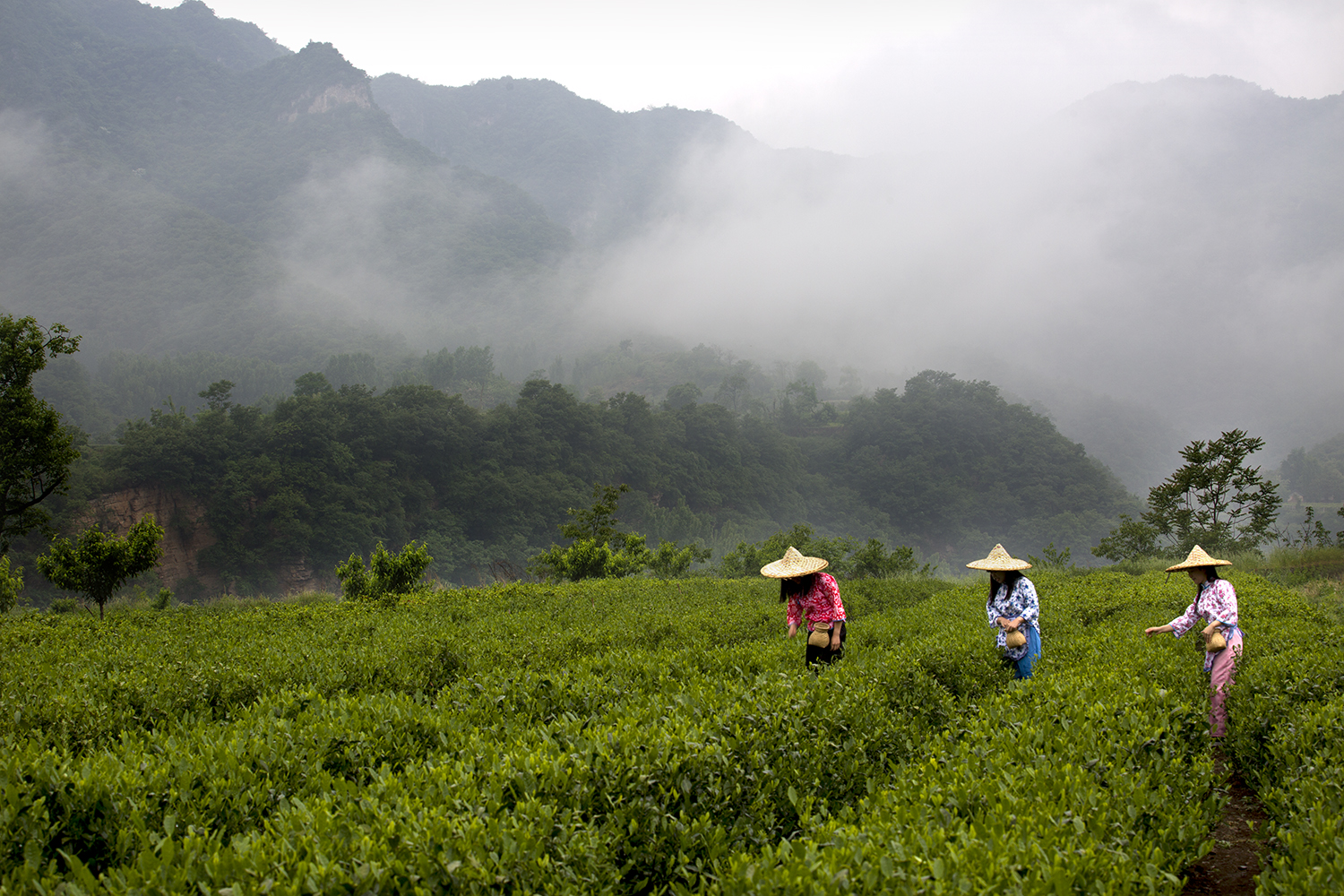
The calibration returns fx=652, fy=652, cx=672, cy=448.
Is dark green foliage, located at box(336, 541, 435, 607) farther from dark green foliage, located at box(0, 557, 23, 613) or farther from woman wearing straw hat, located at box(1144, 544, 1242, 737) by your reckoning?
woman wearing straw hat, located at box(1144, 544, 1242, 737)

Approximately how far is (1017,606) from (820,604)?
6.56 feet

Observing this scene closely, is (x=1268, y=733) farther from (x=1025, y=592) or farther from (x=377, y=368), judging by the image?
(x=377, y=368)

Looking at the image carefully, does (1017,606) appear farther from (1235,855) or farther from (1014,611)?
(1235,855)

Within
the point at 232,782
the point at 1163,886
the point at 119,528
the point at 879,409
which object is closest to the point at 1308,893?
the point at 1163,886

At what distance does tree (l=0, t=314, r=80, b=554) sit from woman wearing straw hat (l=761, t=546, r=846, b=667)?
16281 mm

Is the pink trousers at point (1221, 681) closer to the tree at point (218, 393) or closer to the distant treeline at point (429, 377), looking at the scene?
the tree at point (218, 393)

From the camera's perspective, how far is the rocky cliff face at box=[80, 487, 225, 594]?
4678 cm

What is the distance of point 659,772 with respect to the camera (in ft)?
12.8

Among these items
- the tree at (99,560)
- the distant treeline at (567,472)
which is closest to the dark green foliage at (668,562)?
the tree at (99,560)

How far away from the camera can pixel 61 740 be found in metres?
5.14

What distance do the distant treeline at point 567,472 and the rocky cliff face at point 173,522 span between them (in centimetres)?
87

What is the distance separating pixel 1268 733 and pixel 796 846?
5.10 metres

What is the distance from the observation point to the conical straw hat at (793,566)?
21.6ft

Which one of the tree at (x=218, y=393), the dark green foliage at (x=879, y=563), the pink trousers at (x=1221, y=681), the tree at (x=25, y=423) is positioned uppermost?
the tree at (x=218, y=393)
